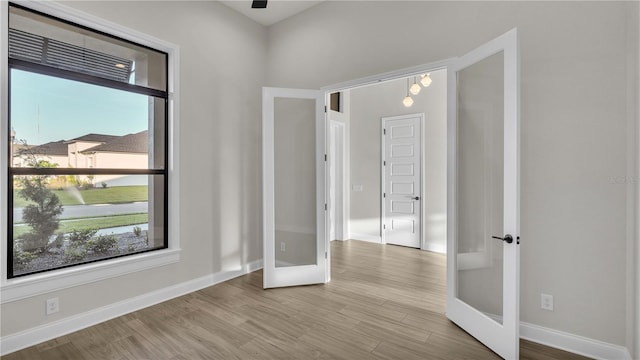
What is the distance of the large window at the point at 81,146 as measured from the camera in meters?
2.38

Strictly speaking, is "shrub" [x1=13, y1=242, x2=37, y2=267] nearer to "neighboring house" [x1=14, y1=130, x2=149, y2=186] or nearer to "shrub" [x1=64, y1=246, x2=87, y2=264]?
"shrub" [x1=64, y1=246, x2=87, y2=264]

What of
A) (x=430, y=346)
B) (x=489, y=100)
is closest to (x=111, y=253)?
(x=430, y=346)

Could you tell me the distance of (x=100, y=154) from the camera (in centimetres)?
283

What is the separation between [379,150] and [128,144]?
4242mm

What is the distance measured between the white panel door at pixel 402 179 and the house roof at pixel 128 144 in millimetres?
4099

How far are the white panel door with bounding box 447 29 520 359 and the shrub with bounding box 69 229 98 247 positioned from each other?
3.32 metres

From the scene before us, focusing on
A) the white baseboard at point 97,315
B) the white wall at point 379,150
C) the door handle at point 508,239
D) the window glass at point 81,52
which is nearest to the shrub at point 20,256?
the white baseboard at point 97,315

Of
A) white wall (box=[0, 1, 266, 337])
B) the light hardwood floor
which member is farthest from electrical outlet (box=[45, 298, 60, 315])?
the light hardwood floor

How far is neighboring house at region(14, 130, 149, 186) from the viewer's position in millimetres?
2498

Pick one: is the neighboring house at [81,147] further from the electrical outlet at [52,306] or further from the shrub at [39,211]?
the electrical outlet at [52,306]

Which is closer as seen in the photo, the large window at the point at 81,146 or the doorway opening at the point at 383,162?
the large window at the point at 81,146

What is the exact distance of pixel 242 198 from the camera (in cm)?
405

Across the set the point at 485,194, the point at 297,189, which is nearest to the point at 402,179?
the point at 297,189

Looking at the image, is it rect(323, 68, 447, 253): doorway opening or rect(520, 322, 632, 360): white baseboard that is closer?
rect(520, 322, 632, 360): white baseboard
